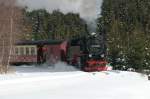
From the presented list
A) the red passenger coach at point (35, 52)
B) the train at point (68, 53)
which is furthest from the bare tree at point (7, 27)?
the red passenger coach at point (35, 52)

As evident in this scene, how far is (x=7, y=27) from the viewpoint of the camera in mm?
34250

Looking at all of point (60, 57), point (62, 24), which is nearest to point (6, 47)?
point (60, 57)

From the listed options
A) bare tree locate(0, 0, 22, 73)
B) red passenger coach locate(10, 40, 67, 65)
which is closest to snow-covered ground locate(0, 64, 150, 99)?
bare tree locate(0, 0, 22, 73)

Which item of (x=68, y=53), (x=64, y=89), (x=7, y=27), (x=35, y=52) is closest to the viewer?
(x=64, y=89)

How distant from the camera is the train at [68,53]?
3659 cm

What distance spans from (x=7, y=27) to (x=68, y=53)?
284 inches

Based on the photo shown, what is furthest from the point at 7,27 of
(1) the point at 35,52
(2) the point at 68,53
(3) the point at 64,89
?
(3) the point at 64,89

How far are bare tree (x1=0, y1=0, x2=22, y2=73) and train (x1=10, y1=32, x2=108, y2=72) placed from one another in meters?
5.41

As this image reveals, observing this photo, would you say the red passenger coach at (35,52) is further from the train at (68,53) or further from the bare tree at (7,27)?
the bare tree at (7,27)

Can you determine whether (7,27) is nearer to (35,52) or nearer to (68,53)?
(68,53)

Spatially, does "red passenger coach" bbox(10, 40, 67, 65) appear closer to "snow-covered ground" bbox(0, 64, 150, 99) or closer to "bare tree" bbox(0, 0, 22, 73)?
"bare tree" bbox(0, 0, 22, 73)

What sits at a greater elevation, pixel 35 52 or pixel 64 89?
pixel 35 52

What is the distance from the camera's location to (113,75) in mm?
31812

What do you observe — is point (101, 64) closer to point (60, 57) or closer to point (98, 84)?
point (60, 57)
